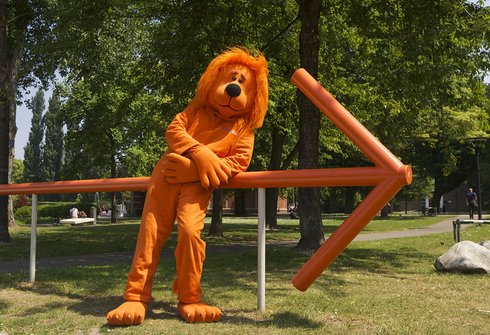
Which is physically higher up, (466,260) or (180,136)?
A: (180,136)

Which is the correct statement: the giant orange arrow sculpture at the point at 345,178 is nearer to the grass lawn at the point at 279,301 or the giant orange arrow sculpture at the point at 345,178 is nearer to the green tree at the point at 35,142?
the grass lawn at the point at 279,301

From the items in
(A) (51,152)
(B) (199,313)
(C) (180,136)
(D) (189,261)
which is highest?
(A) (51,152)

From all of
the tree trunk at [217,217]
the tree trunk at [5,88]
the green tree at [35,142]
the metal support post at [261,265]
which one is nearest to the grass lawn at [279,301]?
the metal support post at [261,265]

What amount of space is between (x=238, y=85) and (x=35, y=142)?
88.3 metres

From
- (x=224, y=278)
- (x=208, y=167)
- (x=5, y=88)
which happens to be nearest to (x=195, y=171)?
(x=208, y=167)

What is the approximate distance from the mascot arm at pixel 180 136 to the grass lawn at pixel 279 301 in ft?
4.93

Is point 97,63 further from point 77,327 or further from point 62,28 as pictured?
point 77,327

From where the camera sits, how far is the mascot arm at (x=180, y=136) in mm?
4676

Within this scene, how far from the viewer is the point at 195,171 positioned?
4672 millimetres

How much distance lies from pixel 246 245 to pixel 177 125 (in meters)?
8.03

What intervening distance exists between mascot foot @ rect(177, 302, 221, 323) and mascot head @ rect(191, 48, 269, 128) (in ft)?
5.72

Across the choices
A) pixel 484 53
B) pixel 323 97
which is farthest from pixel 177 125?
pixel 484 53

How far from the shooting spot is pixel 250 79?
5.05 metres

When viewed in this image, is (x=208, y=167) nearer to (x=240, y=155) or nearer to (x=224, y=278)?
(x=240, y=155)
